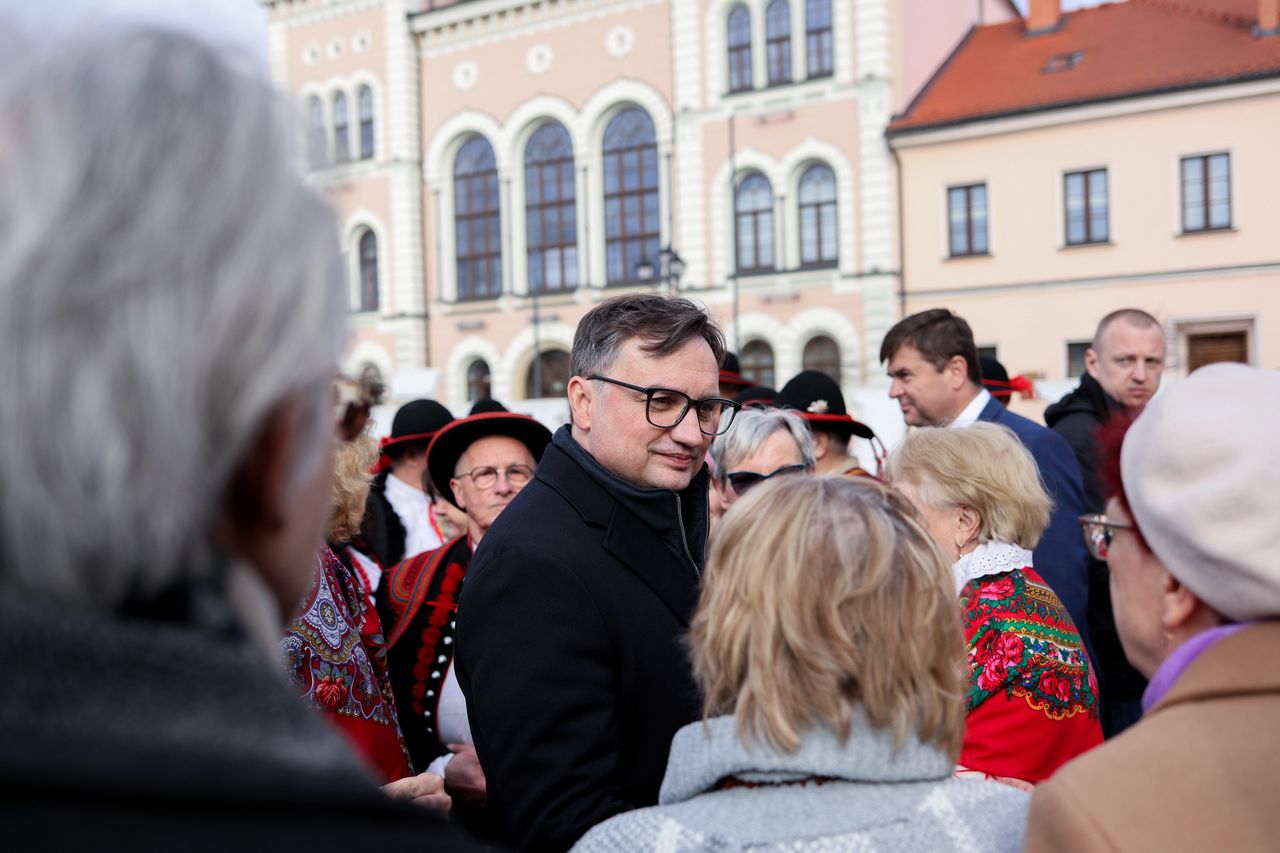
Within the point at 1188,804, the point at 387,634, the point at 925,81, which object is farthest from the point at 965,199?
the point at 1188,804

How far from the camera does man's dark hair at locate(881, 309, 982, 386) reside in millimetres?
4453

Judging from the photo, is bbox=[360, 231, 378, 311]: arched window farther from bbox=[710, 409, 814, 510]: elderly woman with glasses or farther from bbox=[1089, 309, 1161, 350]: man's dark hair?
bbox=[710, 409, 814, 510]: elderly woman with glasses

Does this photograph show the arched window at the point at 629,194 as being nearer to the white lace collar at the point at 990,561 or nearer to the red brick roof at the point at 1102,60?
the red brick roof at the point at 1102,60

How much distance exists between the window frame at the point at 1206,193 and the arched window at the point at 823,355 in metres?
7.46

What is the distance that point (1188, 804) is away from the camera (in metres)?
1.27

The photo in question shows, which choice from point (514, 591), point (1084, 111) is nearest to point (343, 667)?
point (514, 591)

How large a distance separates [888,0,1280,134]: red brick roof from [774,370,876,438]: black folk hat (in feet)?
62.4

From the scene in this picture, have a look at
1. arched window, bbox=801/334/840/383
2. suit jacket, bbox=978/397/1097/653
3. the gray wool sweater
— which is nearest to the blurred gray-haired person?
the gray wool sweater

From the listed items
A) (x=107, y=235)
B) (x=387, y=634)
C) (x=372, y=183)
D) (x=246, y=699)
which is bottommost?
(x=387, y=634)

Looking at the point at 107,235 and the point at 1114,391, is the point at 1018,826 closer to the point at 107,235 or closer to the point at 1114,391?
the point at 107,235

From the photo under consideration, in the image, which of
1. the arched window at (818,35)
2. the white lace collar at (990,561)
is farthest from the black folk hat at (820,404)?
the arched window at (818,35)

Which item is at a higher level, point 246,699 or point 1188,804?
point 246,699

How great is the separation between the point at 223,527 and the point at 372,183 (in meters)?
30.5

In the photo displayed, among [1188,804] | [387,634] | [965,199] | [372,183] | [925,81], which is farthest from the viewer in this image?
[372,183]
